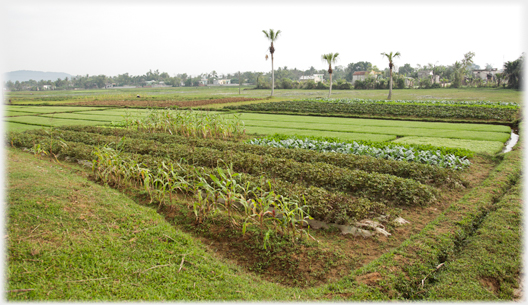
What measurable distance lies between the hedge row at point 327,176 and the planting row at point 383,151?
1.93m

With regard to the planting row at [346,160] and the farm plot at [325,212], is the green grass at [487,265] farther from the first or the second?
the planting row at [346,160]

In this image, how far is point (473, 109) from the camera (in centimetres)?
1758

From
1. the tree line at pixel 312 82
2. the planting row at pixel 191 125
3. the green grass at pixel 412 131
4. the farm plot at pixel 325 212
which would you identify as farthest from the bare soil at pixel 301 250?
the tree line at pixel 312 82

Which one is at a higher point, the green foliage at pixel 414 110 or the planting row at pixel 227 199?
the green foliage at pixel 414 110

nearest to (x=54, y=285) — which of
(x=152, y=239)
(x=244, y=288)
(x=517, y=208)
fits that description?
(x=152, y=239)

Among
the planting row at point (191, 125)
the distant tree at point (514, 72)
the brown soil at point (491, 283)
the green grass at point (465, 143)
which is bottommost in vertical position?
the brown soil at point (491, 283)

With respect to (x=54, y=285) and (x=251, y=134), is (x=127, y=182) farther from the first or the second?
(x=251, y=134)

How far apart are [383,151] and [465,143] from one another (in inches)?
158

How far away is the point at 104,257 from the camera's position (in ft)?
10.5

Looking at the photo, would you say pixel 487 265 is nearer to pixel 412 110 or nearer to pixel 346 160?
pixel 346 160

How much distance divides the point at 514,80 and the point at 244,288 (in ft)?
152

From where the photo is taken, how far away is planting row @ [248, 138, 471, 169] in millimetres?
7245

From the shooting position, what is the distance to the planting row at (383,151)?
7.24m

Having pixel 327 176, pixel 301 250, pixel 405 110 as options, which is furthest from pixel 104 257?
pixel 405 110
